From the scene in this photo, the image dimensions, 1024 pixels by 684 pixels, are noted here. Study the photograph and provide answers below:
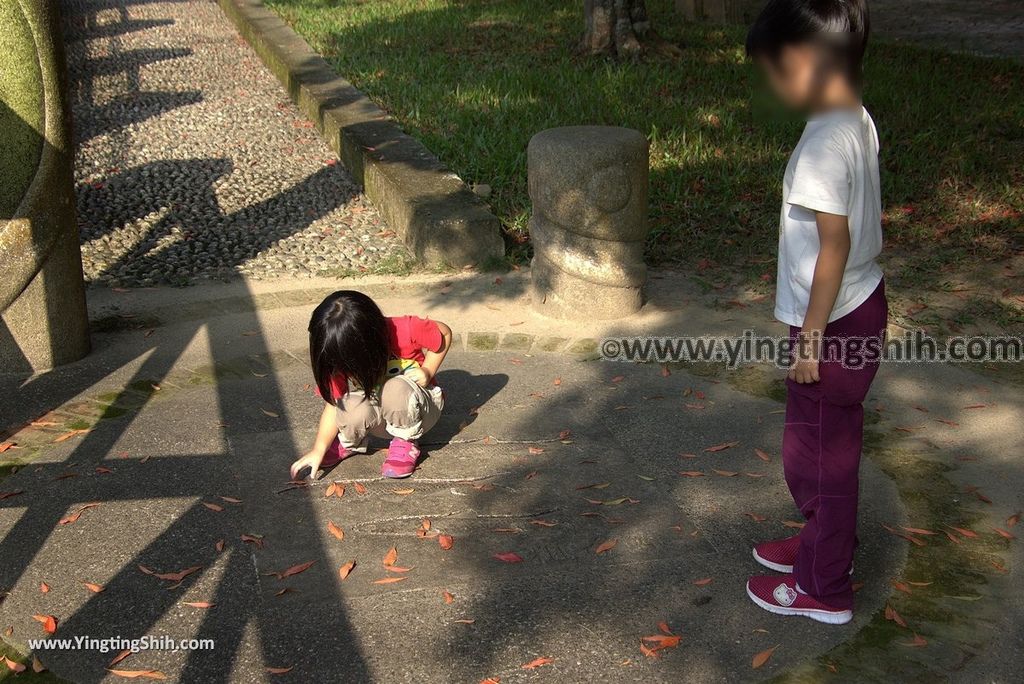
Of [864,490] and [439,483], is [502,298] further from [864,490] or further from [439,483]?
[864,490]

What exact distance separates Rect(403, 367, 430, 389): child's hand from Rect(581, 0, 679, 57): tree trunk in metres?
7.28

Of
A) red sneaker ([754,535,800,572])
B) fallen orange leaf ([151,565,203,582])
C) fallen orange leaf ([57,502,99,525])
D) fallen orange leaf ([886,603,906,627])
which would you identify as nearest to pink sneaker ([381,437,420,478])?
fallen orange leaf ([151,565,203,582])

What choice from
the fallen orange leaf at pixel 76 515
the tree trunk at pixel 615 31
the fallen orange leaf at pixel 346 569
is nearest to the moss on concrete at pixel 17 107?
the fallen orange leaf at pixel 76 515

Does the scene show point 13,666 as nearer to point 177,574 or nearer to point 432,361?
point 177,574

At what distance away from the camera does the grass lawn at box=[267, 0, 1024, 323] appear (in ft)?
20.5

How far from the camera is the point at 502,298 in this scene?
18.7 feet

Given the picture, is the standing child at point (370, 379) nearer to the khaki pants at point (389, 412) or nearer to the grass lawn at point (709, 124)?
the khaki pants at point (389, 412)

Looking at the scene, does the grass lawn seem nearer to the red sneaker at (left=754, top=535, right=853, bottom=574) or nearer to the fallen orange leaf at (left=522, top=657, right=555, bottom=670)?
the red sneaker at (left=754, top=535, right=853, bottom=574)

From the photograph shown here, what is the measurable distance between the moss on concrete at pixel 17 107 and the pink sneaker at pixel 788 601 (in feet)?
11.5

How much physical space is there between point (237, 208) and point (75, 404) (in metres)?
3.13

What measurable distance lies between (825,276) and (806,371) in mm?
274

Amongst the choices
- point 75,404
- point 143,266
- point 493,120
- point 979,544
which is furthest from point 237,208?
point 979,544

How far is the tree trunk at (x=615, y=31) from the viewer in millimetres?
10398

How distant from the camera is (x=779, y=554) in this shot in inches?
129
